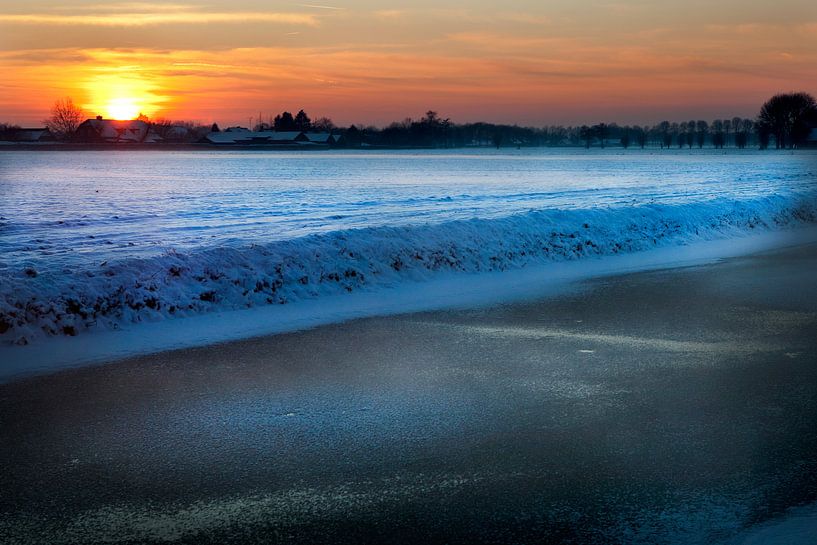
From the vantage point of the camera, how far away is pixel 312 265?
47.5ft

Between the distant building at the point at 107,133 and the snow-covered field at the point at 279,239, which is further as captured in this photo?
the distant building at the point at 107,133

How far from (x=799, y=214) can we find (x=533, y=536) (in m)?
26.8

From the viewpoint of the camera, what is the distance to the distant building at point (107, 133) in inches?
7411

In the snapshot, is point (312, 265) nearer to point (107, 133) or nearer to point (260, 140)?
point (260, 140)

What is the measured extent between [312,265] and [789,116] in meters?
176

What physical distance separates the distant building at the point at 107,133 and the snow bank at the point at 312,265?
181516 mm

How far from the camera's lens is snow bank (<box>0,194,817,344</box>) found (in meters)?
11.0

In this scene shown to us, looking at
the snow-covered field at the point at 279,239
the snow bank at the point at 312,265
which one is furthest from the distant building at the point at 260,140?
the snow bank at the point at 312,265

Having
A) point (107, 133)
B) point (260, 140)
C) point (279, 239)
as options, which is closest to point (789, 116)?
point (260, 140)

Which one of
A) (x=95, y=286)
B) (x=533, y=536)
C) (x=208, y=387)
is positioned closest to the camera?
(x=533, y=536)

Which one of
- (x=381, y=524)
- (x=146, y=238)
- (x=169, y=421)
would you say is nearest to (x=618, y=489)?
(x=381, y=524)

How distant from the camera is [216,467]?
18.7ft

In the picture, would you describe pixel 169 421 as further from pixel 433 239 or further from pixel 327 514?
pixel 433 239

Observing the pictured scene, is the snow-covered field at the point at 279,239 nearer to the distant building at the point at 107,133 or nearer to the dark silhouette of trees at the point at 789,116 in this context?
the dark silhouette of trees at the point at 789,116
